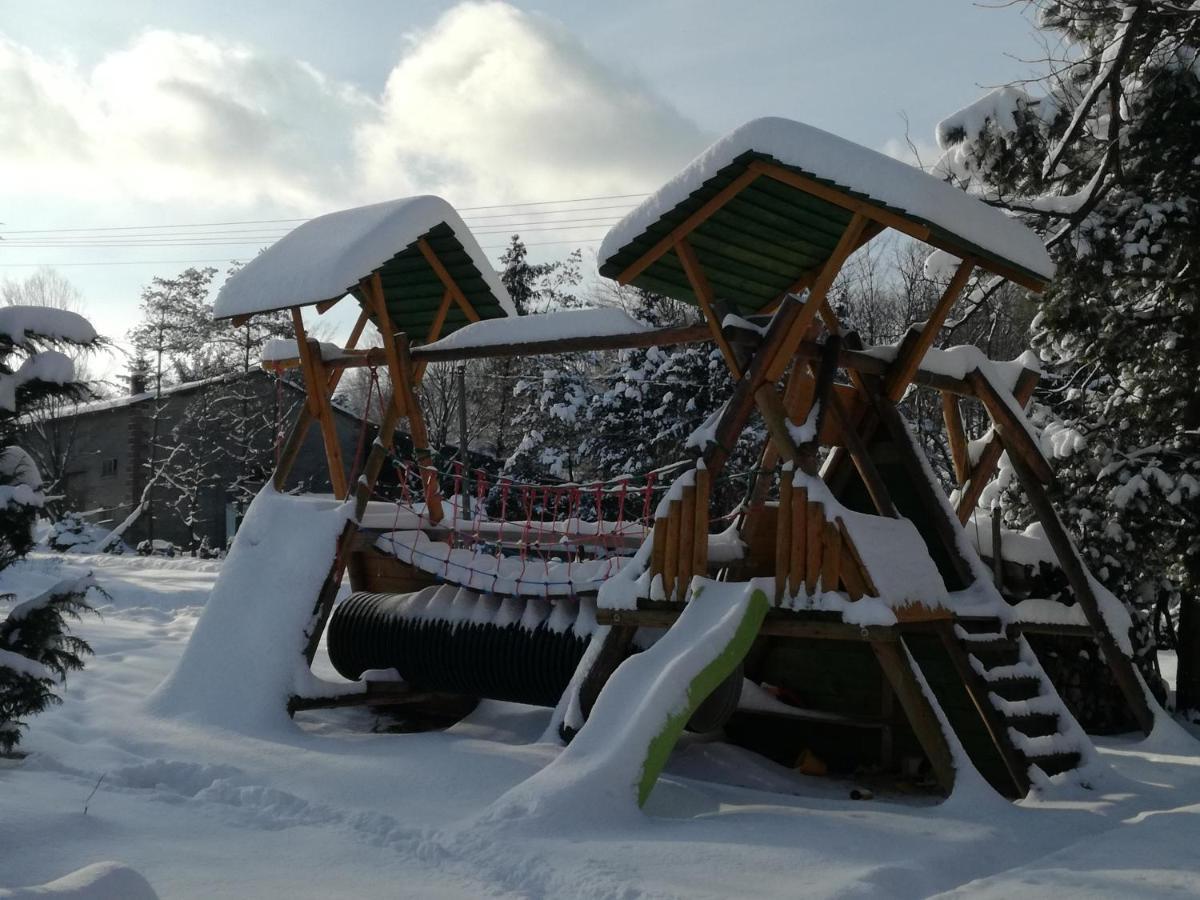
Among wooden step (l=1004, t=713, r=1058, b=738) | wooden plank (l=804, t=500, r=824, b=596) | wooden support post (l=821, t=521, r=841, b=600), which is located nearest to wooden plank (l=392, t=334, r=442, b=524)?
wooden plank (l=804, t=500, r=824, b=596)

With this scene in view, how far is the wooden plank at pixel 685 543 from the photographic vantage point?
6.80 metres

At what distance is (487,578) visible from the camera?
8555 millimetres

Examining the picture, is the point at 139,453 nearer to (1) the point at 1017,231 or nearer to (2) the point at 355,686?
(2) the point at 355,686

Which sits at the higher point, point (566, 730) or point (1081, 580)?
point (1081, 580)

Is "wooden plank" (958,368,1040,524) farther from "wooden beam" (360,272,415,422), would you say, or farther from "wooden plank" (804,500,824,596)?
"wooden beam" (360,272,415,422)

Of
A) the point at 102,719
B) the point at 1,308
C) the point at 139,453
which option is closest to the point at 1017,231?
the point at 1,308

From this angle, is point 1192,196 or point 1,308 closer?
point 1,308

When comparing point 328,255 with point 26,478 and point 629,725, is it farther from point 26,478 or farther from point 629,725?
point 629,725

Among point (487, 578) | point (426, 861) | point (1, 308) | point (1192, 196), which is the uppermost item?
point (1192, 196)

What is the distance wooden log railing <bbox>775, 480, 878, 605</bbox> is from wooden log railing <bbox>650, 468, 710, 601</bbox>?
495 millimetres

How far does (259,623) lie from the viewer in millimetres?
8234

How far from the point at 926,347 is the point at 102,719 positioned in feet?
19.8

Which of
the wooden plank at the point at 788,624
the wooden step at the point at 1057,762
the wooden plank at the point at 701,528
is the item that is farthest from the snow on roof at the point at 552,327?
the wooden step at the point at 1057,762

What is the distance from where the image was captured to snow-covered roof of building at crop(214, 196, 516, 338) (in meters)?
8.33
